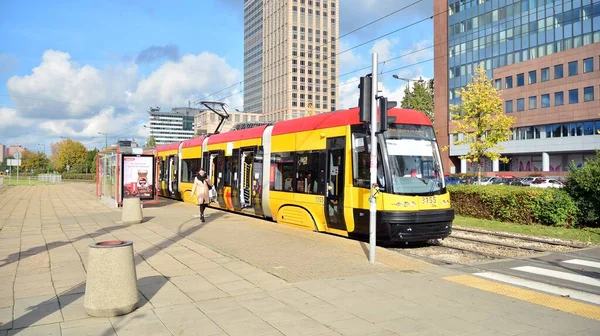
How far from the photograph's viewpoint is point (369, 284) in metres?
6.87

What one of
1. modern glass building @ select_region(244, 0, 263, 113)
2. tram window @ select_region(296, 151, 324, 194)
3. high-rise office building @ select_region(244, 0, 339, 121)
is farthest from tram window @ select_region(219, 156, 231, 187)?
modern glass building @ select_region(244, 0, 263, 113)

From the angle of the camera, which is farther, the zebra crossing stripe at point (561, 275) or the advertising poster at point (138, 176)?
the advertising poster at point (138, 176)

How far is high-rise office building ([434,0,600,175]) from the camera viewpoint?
51.4 meters

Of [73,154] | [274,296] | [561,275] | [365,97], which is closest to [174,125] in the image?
[73,154]

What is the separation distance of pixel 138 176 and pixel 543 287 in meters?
16.9

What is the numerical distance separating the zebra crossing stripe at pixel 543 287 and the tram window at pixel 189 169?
1571 cm

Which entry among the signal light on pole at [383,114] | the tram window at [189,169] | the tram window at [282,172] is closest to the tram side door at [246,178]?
the tram window at [282,172]

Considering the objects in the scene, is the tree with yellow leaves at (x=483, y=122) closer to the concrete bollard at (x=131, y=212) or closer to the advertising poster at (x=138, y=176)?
the advertising poster at (x=138, y=176)

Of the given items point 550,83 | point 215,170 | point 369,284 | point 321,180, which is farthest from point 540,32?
point 369,284

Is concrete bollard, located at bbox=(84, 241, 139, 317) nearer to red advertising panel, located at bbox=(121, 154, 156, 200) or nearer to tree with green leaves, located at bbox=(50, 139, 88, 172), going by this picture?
red advertising panel, located at bbox=(121, 154, 156, 200)

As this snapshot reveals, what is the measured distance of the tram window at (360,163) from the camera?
34.7 feet

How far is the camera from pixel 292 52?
13200cm

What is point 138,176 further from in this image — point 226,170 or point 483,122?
point 483,122

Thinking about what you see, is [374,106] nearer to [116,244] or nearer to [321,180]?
[321,180]
